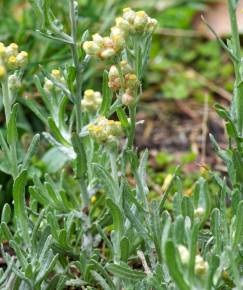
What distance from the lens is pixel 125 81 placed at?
2.05m

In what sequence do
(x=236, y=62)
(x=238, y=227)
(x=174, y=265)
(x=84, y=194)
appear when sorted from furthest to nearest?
(x=84, y=194) → (x=236, y=62) → (x=238, y=227) → (x=174, y=265)

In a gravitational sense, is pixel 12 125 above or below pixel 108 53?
below

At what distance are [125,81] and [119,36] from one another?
0.14 metres

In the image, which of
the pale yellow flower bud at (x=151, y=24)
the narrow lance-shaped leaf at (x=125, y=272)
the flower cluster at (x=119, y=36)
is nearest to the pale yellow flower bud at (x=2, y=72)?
the flower cluster at (x=119, y=36)

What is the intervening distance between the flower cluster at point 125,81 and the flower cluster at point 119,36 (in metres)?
0.07

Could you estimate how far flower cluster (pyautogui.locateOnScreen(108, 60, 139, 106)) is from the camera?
2033mm

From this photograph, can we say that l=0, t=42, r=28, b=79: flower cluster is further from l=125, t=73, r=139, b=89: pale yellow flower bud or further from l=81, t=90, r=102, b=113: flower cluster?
l=125, t=73, r=139, b=89: pale yellow flower bud

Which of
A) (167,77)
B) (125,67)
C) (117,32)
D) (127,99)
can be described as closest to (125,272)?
(127,99)

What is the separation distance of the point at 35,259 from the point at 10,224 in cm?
90

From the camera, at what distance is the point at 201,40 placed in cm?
500

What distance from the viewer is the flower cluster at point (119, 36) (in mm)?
2006

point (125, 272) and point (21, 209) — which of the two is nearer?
point (125, 272)

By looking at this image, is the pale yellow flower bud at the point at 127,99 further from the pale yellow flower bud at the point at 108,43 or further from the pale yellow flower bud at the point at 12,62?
the pale yellow flower bud at the point at 12,62

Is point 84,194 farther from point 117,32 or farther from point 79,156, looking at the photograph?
point 117,32
